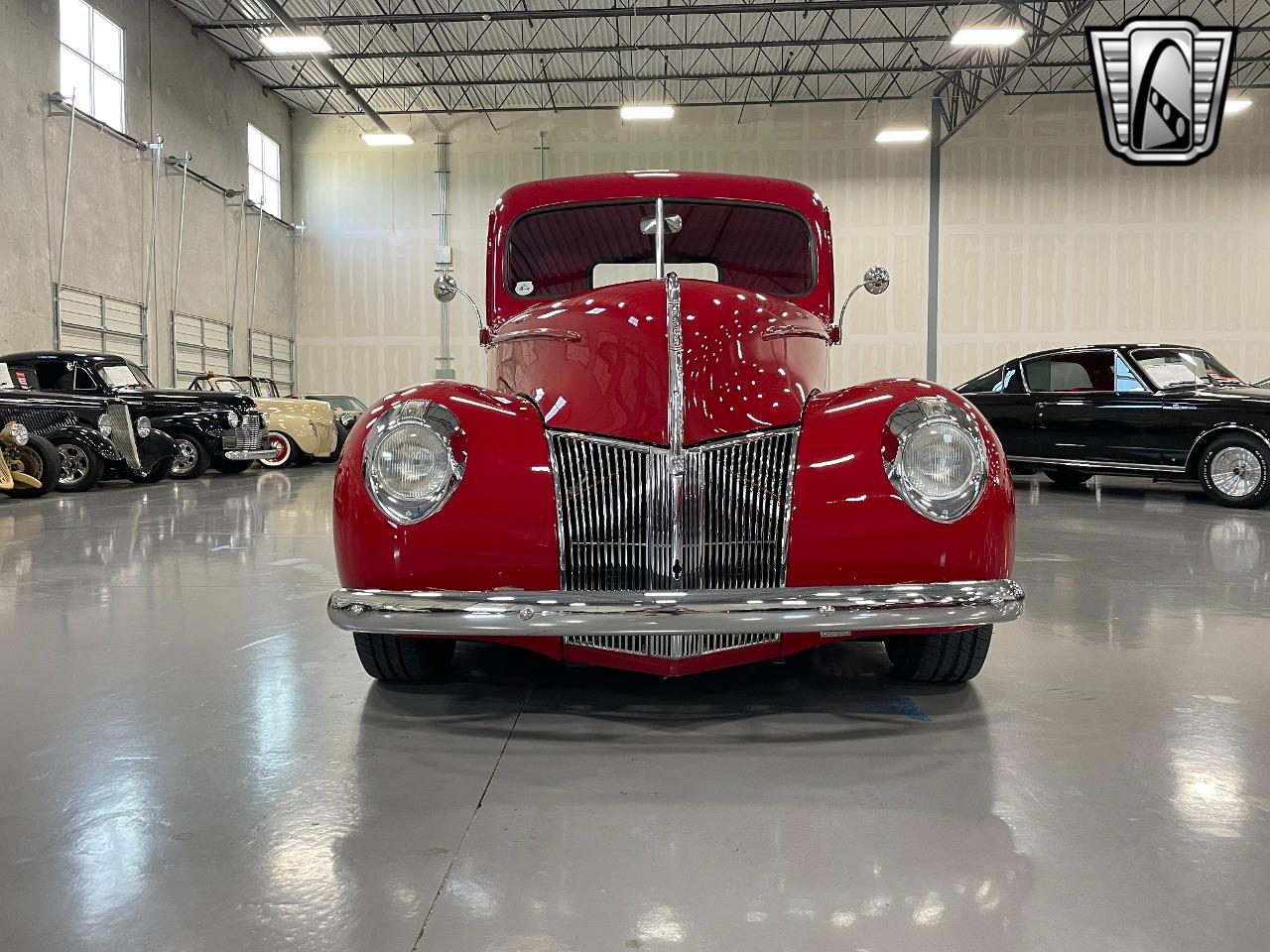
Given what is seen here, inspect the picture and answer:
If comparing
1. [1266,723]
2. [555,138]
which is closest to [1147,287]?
[555,138]

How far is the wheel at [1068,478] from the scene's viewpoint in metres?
9.31

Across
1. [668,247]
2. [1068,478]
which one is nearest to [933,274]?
[1068,478]

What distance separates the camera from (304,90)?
19.5 metres

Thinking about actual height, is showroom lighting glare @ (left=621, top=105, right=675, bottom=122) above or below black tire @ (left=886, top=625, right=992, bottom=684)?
above

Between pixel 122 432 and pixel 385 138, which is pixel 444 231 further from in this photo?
pixel 122 432

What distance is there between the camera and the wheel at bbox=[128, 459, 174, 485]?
10444 mm

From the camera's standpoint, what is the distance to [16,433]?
850 centimetres

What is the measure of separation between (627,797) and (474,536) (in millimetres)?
729

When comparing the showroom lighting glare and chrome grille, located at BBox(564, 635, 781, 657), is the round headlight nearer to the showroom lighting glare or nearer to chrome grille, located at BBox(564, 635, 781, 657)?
chrome grille, located at BBox(564, 635, 781, 657)

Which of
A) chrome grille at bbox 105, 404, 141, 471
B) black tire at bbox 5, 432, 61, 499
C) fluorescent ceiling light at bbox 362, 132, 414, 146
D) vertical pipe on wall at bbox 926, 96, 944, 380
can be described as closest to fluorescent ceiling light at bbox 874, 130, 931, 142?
vertical pipe on wall at bbox 926, 96, 944, 380

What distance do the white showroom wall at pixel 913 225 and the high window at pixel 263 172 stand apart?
33.2 inches

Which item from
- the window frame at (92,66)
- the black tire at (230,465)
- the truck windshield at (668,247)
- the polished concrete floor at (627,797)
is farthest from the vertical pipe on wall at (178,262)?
the truck windshield at (668,247)

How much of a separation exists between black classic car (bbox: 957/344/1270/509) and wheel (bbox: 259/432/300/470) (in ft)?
32.4

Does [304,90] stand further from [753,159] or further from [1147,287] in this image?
[1147,287]
